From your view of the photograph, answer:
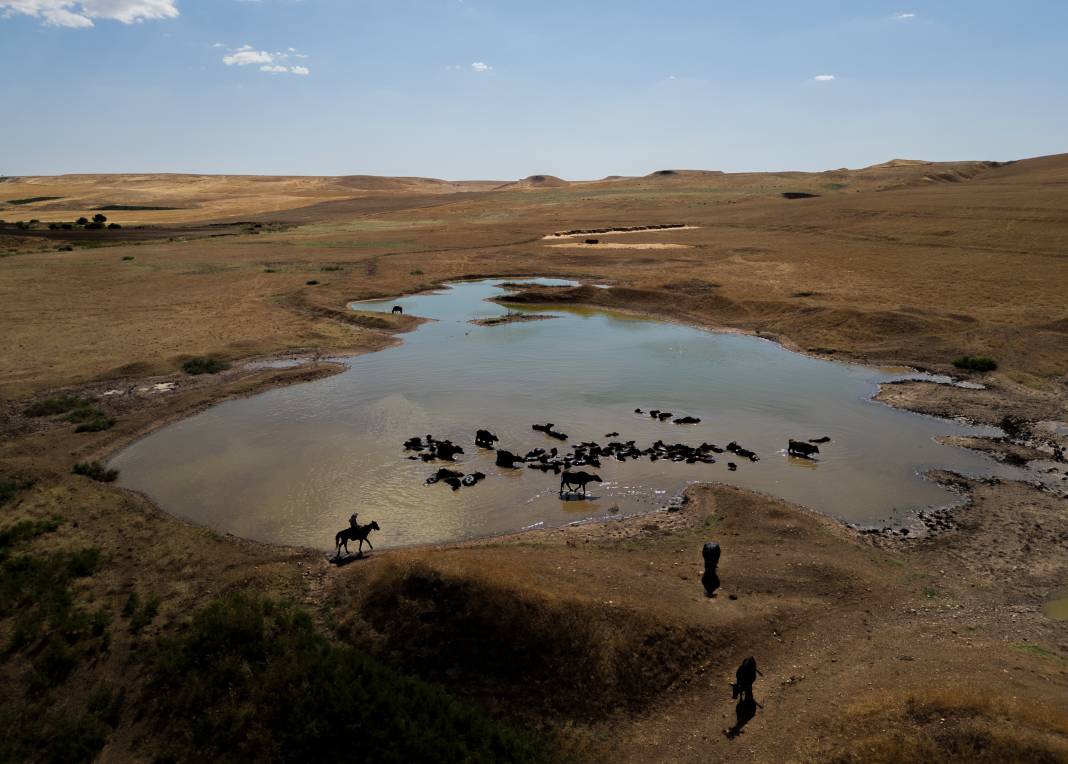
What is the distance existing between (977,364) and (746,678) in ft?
84.2

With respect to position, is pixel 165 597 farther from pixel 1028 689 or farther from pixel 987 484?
pixel 987 484

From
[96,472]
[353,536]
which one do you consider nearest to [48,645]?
[353,536]

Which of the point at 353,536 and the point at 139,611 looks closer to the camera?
the point at 139,611

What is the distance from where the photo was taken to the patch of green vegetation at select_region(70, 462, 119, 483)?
19734mm

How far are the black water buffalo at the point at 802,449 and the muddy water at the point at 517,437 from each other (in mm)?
500

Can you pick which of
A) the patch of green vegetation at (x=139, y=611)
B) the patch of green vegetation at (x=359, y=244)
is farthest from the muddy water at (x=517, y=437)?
the patch of green vegetation at (x=359, y=244)

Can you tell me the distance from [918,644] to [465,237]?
71238 millimetres

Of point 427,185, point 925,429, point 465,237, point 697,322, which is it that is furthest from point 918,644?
point 427,185

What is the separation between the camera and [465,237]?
77812mm

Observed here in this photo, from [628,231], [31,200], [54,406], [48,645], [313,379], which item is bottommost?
[48,645]

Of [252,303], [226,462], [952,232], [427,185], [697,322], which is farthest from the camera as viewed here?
[427,185]

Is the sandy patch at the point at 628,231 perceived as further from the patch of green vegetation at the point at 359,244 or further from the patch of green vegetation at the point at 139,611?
the patch of green vegetation at the point at 139,611

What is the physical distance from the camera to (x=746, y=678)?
34.2ft

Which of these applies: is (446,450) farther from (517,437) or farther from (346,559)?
(346,559)
